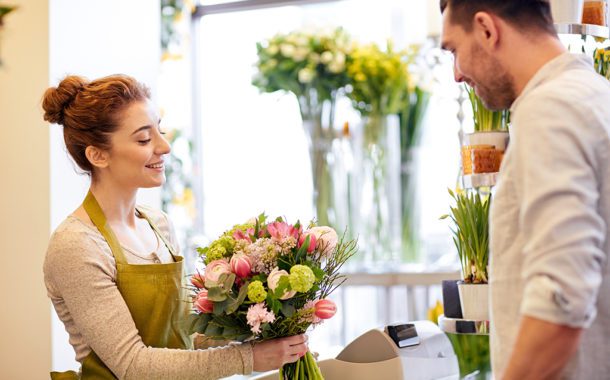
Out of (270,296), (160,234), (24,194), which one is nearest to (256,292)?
(270,296)

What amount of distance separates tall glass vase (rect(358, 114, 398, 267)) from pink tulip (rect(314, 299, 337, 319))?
9.27ft

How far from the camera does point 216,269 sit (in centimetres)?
180

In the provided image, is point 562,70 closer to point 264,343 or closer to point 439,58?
point 264,343

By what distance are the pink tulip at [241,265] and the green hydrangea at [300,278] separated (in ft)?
0.36

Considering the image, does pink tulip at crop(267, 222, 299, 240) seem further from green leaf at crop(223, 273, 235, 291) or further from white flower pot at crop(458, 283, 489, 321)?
white flower pot at crop(458, 283, 489, 321)

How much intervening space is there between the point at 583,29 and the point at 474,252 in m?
0.67

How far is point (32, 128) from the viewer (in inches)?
116

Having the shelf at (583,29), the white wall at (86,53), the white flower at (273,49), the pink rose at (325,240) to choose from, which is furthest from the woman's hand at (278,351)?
the white flower at (273,49)

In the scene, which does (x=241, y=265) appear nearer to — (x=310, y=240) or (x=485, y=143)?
(x=310, y=240)

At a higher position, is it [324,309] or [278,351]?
[324,309]

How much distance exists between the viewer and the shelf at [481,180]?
7.00 ft

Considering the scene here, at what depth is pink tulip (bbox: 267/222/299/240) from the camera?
1.84 metres

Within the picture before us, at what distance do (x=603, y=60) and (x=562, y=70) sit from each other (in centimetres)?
93

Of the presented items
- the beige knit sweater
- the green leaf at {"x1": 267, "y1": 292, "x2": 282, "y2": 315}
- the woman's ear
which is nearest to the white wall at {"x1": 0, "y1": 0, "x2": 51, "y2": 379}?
the woman's ear
